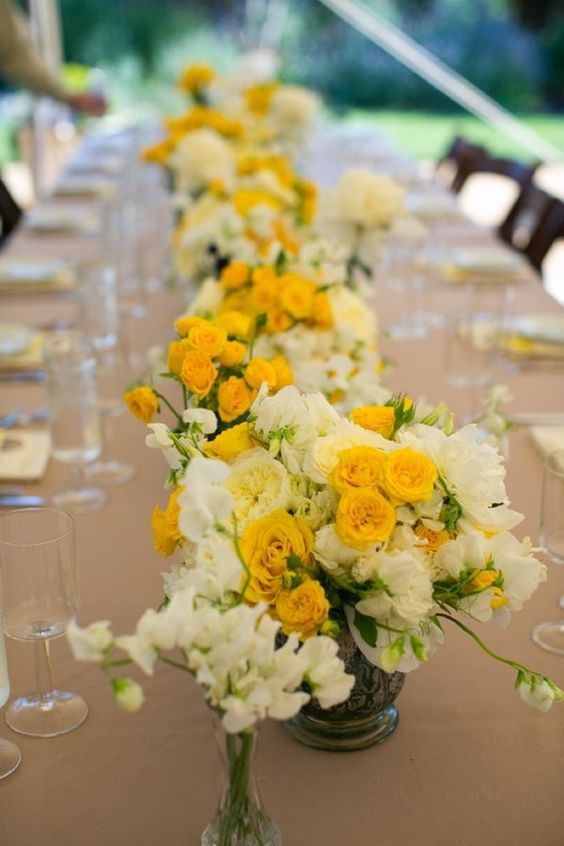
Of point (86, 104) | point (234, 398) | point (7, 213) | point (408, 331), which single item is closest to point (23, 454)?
point (234, 398)

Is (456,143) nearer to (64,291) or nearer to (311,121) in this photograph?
(311,121)

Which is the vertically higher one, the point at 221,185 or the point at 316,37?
the point at 221,185

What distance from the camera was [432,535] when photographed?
0.98 metres

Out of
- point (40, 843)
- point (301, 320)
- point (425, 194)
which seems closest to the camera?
point (40, 843)

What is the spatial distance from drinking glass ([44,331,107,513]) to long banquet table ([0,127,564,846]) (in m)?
0.31

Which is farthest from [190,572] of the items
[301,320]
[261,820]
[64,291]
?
[64,291]

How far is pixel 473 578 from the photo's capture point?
96cm

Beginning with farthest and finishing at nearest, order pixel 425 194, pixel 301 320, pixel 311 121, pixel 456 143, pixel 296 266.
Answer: pixel 456 143, pixel 425 194, pixel 311 121, pixel 296 266, pixel 301 320

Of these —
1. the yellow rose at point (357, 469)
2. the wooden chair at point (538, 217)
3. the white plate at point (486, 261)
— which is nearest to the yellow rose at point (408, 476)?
the yellow rose at point (357, 469)

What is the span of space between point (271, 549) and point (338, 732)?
0.26 metres

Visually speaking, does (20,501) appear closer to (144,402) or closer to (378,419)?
(144,402)

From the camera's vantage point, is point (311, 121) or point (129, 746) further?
point (311, 121)

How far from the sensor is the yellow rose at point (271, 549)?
36.7 inches

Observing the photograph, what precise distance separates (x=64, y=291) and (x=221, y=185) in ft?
1.74
